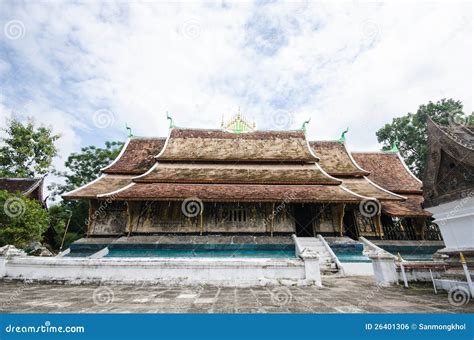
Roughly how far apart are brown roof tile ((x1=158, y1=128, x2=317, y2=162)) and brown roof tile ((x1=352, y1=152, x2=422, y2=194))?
534 centimetres

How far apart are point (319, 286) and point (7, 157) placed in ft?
94.2

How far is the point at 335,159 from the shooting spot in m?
17.8

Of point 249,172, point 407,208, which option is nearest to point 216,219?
point 249,172

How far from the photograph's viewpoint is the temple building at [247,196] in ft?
41.0

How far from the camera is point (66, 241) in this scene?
62.4ft

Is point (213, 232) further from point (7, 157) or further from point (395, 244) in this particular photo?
point (7, 157)

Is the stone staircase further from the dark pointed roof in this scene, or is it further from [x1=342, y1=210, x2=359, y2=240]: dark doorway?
the dark pointed roof

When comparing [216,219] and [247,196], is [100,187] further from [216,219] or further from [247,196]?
[247,196]

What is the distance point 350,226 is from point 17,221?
53.5 ft

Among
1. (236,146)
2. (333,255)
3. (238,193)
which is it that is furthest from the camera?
(236,146)

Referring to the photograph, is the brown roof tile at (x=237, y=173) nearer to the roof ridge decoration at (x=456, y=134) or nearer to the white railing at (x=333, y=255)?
the white railing at (x=333, y=255)

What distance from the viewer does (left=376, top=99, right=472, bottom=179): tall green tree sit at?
26328 mm

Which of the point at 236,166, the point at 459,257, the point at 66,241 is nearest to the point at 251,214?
the point at 236,166

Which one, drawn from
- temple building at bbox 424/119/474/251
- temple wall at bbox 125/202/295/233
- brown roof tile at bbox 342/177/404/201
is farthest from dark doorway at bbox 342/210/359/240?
temple building at bbox 424/119/474/251
